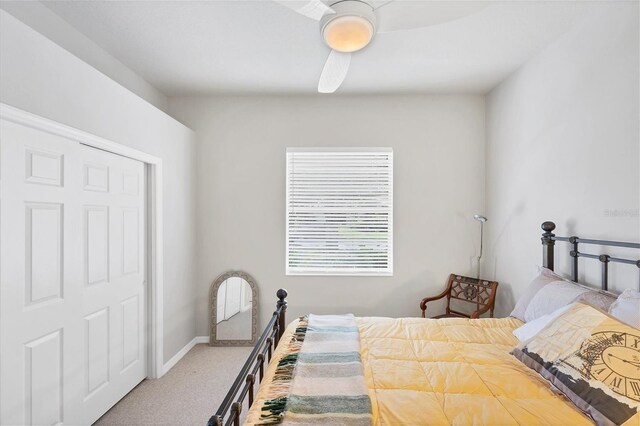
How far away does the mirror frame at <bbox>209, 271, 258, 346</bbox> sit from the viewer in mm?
3584

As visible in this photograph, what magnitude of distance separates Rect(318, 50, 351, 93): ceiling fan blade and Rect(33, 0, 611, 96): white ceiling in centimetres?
48

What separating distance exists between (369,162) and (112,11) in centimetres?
253

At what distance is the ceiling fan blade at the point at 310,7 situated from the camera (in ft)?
4.76

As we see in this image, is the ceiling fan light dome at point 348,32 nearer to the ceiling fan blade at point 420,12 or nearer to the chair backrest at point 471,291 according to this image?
the ceiling fan blade at point 420,12

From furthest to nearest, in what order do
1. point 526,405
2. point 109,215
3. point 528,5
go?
point 109,215 → point 528,5 → point 526,405

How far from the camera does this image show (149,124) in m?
2.81

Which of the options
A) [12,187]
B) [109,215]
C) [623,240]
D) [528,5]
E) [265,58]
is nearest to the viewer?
[12,187]

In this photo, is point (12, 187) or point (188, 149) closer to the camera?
point (12, 187)

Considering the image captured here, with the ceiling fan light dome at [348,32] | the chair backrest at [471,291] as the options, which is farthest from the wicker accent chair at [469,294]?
the ceiling fan light dome at [348,32]

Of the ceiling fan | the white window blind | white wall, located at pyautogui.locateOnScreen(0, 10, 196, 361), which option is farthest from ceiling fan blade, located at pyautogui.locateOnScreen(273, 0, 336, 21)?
the white window blind

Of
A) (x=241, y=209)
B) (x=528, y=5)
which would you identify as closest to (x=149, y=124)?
(x=241, y=209)

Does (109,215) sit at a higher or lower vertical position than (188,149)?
lower

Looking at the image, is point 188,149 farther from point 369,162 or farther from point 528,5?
point 528,5

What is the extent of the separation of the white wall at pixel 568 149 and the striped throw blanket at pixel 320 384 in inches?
66.4
